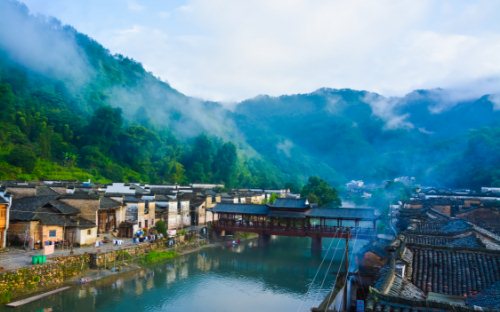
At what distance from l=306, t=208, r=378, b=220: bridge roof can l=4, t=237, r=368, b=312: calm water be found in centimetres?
333

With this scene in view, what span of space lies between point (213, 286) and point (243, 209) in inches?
606

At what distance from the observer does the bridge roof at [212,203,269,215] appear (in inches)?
1607

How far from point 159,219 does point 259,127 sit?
108 metres

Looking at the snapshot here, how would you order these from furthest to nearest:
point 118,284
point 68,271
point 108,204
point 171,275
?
point 108,204 < point 171,275 < point 118,284 < point 68,271

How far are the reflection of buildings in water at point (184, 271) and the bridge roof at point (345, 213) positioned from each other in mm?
12486

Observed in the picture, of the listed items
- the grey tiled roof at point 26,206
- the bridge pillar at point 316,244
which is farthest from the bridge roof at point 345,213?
the grey tiled roof at point 26,206

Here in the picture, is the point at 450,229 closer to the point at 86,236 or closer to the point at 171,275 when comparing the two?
the point at 171,275

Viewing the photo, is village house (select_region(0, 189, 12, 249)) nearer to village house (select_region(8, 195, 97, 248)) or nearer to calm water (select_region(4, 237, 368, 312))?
village house (select_region(8, 195, 97, 248))

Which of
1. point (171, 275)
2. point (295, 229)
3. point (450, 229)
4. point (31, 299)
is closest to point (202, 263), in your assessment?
point (171, 275)

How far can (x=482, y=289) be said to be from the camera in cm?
887

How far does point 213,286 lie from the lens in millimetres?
26547

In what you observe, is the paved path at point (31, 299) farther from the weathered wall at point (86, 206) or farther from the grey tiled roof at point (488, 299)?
Answer: the grey tiled roof at point (488, 299)

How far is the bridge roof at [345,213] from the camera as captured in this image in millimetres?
36450

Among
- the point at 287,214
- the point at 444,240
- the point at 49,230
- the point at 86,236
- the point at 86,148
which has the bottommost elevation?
the point at 86,236
